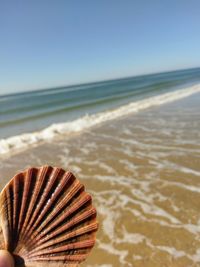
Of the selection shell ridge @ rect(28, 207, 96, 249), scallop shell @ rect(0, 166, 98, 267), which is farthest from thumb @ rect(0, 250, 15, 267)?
shell ridge @ rect(28, 207, 96, 249)

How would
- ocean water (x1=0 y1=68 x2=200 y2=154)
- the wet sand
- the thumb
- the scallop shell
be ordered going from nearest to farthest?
1. the thumb
2. the scallop shell
3. the wet sand
4. ocean water (x1=0 y1=68 x2=200 y2=154)

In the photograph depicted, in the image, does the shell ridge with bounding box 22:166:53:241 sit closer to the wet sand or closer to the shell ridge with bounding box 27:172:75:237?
the shell ridge with bounding box 27:172:75:237

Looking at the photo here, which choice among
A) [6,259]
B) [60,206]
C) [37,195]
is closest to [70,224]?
[60,206]

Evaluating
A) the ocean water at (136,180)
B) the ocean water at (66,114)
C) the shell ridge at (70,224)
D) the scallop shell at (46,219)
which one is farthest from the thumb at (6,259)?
the ocean water at (66,114)

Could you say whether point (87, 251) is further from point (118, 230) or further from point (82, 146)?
point (82, 146)

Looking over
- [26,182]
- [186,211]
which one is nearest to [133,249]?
[186,211]
